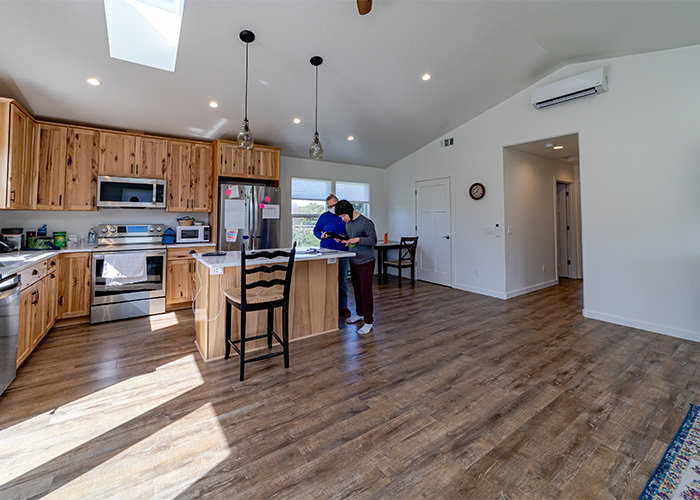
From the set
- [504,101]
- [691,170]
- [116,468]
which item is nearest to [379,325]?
[116,468]

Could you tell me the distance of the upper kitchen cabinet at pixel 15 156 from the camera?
294cm

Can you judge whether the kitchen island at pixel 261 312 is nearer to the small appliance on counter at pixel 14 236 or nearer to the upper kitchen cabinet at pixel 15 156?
the upper kitchen cabinet at pixel 15 156

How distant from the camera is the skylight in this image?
2922mm

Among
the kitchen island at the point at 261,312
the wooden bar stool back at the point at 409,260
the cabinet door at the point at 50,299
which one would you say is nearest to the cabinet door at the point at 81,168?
the cabinet door at the point at 50,299

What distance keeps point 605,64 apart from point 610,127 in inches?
30.7

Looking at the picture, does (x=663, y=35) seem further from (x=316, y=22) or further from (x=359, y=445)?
(x=359, y=445)

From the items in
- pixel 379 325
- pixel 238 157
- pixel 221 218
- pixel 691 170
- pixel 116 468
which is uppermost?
pixel 238 157

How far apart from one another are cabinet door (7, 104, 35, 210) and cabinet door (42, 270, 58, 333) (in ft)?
2.71

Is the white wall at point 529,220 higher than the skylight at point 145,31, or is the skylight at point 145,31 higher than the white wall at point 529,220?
the skylight at point 145,31

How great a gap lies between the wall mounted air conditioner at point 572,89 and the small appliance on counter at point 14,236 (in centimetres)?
668

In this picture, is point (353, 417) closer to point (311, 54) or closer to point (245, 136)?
point (245, 136)

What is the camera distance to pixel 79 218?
4000mm

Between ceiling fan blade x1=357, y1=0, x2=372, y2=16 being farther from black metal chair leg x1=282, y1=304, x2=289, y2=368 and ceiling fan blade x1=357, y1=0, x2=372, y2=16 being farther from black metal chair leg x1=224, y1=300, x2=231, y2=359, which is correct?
black metal chair leg x1=224, y1=300, x2=231, y2=359

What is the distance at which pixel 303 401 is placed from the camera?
6.64 feet
